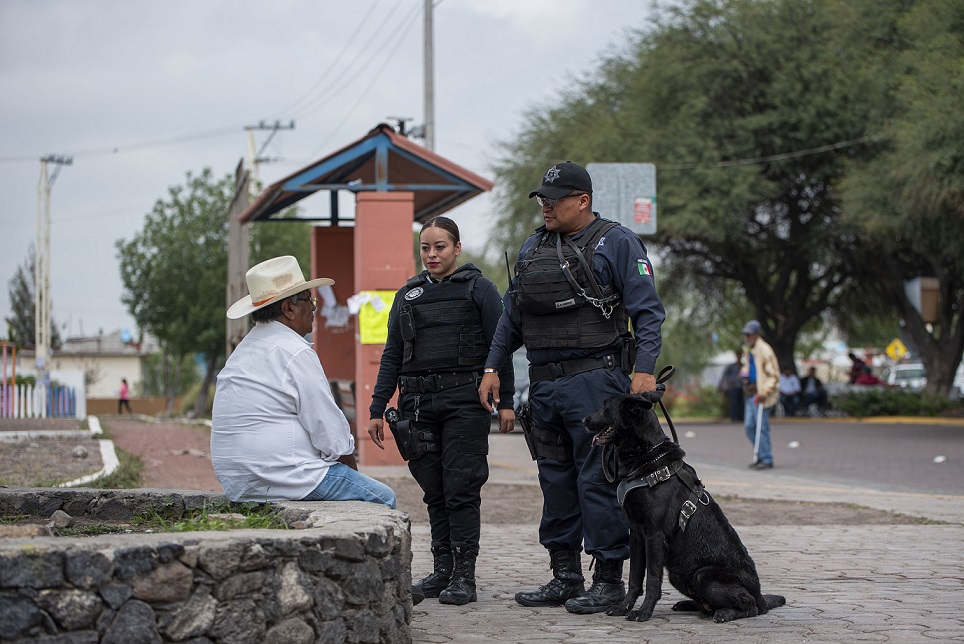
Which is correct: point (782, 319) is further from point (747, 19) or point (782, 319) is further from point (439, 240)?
point (439, 240)

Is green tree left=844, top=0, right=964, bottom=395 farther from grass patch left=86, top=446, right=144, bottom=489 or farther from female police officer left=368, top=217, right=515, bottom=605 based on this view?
female police officer left=368, top=217, right=515, bottom=605

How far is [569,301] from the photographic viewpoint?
5.68 metres

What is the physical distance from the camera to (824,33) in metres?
31.7

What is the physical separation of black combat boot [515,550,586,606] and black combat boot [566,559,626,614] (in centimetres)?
13

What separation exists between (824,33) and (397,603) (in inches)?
1184

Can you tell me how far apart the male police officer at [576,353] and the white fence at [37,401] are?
66.8ft

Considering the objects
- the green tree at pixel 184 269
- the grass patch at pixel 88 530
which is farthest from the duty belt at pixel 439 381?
the green tree at pixel 184 269

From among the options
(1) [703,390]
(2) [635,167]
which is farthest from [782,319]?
(2) [635,167]

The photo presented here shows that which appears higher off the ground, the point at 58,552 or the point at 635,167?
the point at 635,167

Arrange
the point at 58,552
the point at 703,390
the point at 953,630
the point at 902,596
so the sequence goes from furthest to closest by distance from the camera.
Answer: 1. the point at 703,390
2. the point at 902,596
3. the point at 953,630
4. the point at 58,552

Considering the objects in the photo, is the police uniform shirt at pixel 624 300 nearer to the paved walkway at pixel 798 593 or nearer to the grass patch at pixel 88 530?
the paved walkway at pixel 798 593

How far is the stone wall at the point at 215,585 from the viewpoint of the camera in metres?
3.66

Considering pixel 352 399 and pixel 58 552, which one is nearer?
pixel 58 552

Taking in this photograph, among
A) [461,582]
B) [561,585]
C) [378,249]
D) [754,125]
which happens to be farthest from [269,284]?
[754,125]
